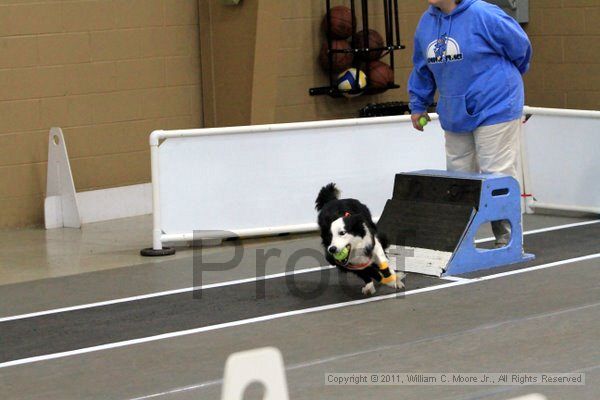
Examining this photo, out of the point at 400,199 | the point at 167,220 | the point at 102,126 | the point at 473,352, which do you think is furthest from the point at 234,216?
the point at 473,352

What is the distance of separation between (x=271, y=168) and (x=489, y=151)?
1929mm

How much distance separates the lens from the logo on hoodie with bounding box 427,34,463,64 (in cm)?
723

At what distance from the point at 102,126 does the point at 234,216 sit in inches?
91.8

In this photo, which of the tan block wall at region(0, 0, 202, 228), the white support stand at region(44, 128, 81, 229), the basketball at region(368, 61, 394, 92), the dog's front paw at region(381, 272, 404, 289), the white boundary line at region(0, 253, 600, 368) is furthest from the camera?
the basketball at region(368, 61, 394, 92)

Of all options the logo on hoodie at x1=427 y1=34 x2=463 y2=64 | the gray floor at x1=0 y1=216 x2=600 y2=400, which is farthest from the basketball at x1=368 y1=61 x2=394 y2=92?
the gray floor at x1=0 y1=216 x2=600 y2=400

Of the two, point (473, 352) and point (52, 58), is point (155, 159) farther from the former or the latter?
point (473, 352)

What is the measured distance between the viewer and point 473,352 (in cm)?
550

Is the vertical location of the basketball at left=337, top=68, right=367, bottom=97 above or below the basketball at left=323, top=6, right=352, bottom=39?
below

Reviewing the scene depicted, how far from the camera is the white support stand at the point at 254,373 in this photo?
138 inches

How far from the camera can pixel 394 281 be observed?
6824mm

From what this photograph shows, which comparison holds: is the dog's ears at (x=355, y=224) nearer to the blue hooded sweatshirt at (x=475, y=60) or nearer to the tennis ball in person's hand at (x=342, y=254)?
the tennis ball in person's hand at (x=342, y=254)

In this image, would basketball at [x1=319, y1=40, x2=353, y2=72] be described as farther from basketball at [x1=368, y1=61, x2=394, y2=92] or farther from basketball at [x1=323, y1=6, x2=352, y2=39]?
basketball at [x1=368, y1=61, x2=394, y2=92]

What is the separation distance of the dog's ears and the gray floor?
450 millimetres

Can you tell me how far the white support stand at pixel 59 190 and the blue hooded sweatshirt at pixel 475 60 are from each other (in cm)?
362
